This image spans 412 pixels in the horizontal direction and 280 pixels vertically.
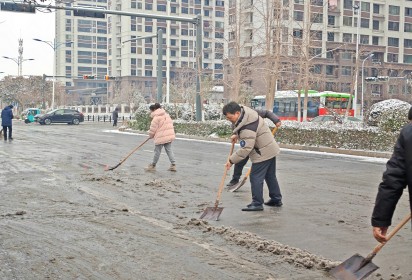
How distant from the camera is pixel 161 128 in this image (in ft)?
43.3

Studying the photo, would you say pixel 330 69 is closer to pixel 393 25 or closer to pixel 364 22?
pixel 364 22

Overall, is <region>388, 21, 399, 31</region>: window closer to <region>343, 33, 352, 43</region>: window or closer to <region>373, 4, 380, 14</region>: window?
<region>373, 4, 380, 14</region>: window

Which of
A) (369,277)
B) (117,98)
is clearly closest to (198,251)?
(369,277)

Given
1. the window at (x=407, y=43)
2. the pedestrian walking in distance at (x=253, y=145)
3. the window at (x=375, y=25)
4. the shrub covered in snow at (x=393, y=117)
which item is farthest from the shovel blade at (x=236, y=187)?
the window at (x=407, y=43)

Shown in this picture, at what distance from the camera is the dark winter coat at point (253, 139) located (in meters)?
7.73

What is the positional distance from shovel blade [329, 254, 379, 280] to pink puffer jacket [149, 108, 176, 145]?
340 inches

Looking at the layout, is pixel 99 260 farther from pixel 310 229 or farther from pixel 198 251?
pixel 310 229

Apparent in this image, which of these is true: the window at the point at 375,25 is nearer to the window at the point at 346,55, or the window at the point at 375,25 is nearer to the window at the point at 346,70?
the window at the point at 346,55

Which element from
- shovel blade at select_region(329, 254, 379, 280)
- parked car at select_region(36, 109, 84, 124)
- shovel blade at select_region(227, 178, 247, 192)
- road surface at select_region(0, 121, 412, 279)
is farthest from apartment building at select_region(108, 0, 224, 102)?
shovel blade at select_region(329, 254, 379, 280)

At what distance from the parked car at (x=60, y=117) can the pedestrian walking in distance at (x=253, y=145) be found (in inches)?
1833

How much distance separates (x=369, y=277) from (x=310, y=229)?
2.00 m

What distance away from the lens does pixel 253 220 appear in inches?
289

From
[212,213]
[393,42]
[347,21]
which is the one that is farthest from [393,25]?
[212,213]

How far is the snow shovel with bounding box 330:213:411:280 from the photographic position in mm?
4516
